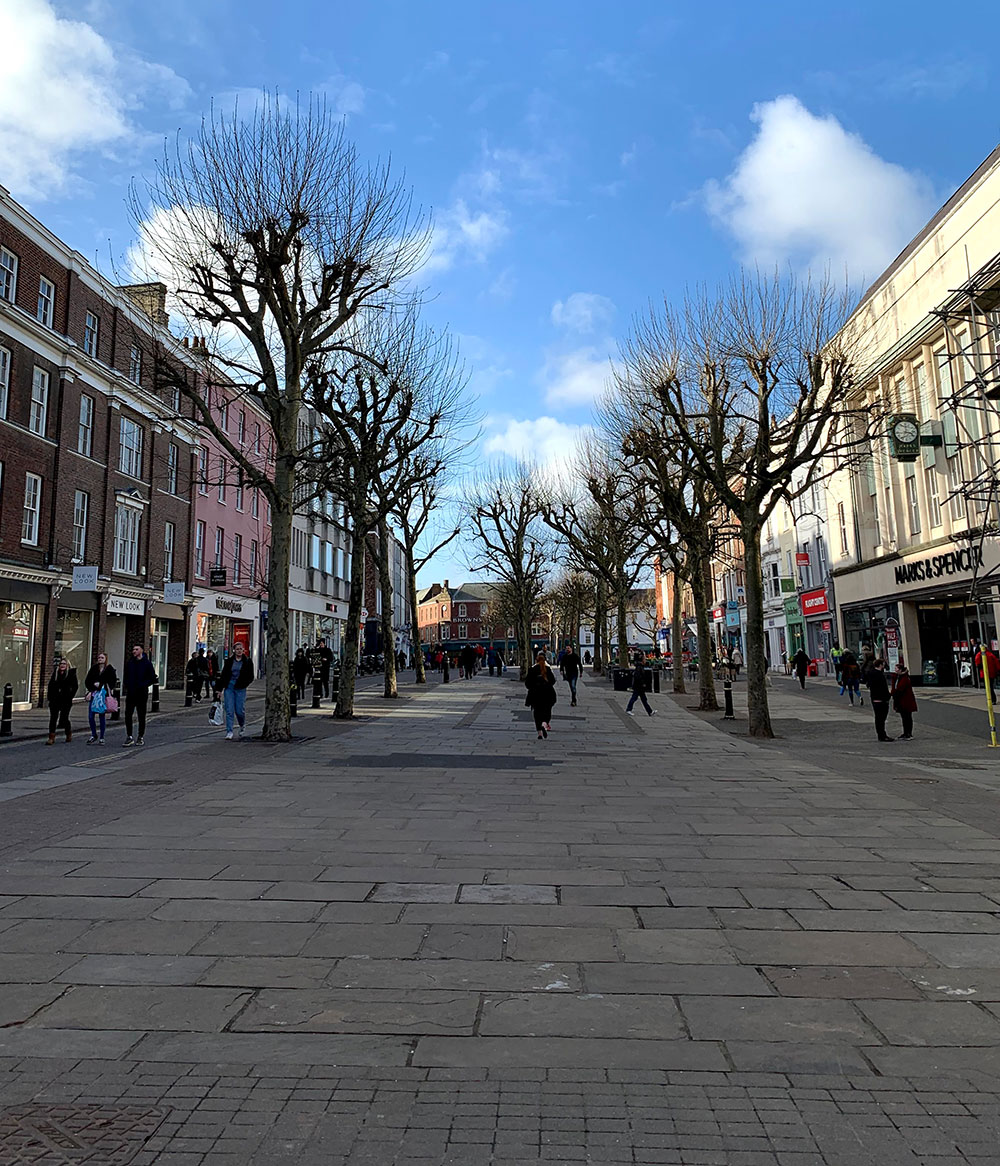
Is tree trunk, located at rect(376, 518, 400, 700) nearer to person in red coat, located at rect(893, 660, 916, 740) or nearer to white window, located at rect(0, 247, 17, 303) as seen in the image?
white window, located at rect(0, 247, 17, 303)

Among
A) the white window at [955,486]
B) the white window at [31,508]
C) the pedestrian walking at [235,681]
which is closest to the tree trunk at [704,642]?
the white window at [955,486]

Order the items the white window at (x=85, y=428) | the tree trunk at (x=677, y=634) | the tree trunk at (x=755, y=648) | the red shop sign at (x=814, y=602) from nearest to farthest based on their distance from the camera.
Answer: the tree trunk at (x=755, y=648)
the tree trunk at (x=677, y=634)
the white window at (x=85, y=428)
the red shop sign at (x=814, y=602)

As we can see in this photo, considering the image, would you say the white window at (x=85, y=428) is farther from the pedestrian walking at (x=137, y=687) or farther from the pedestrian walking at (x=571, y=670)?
the pedestrian walking at (x=571, y=670)

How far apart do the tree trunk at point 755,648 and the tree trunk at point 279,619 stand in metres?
9.12

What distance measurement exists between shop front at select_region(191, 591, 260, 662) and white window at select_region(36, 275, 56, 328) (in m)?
14.0

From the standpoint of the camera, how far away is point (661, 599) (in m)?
91.4

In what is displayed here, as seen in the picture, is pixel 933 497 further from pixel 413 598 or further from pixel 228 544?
pixel 228 544

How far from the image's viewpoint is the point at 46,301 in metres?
26.6

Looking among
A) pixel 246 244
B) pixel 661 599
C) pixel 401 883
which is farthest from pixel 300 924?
pixel 661 599

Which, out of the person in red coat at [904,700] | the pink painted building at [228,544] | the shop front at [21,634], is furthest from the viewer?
the pink painted building at [228,544]

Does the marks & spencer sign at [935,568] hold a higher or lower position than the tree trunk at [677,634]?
higher

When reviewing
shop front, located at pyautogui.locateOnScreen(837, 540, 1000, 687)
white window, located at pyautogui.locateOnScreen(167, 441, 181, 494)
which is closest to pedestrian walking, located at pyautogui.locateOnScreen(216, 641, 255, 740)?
white window, located at pyautogui.locateOnScreen(167, 441, 181, 494)

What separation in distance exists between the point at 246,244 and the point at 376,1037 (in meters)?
16.0

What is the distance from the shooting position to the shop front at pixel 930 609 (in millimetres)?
28125
